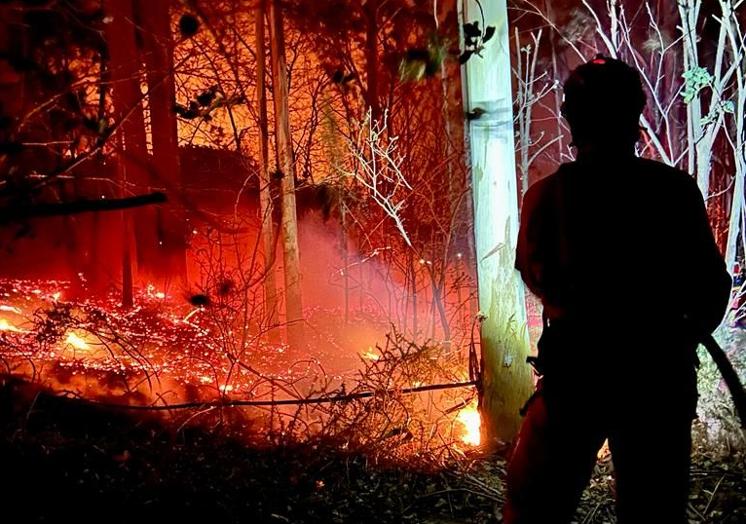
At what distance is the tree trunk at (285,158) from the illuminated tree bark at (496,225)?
5.78 metres

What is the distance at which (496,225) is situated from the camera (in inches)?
182

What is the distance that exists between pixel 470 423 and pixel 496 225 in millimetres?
1739

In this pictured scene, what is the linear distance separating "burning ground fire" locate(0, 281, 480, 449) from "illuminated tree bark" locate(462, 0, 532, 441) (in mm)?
434

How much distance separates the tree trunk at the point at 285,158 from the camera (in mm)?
10219

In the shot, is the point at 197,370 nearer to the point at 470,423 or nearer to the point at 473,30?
the point at 470,423

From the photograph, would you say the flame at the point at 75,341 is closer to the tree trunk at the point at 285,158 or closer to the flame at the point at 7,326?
the flame at the point at 7,326

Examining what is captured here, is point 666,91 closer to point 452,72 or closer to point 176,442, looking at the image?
point 452,72

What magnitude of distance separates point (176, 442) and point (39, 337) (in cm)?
236

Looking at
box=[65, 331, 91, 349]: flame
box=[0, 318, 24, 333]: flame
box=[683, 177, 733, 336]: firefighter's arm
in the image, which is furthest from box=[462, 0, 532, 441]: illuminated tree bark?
box=[0, 318, 24, 333]: flame

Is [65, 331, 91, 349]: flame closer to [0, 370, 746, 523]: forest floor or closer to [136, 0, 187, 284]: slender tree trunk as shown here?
[0, 370, 746, 523]: forest floor

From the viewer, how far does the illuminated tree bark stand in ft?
14.9

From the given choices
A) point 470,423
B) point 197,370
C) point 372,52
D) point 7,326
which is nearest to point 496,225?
point 470,423

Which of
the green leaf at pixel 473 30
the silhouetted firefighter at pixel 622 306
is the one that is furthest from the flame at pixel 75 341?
the silhouetted firefighter at pixel 622 306

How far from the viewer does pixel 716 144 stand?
8477mm
